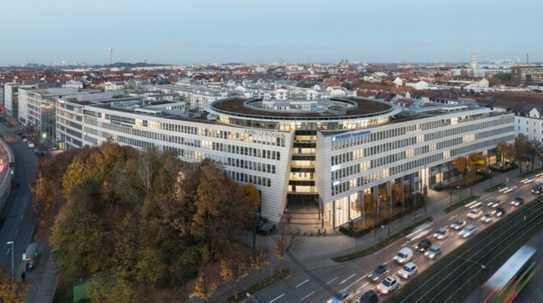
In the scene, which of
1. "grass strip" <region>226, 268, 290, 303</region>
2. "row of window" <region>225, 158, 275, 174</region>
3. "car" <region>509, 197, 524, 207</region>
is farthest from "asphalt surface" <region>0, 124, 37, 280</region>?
"car" <region>509, 197, 524, 207</region>

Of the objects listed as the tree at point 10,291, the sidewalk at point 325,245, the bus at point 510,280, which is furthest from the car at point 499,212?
the tree at point 10,291

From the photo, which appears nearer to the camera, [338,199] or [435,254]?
[435,254]

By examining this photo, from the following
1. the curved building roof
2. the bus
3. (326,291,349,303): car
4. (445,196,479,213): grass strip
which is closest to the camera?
the bus

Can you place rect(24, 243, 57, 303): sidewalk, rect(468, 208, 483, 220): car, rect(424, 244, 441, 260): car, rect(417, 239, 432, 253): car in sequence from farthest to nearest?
1. rect(468, 208, 483, 220): car
2. rect(417, 239, 432, 253): car
3. rect(424, 244, 441, 260): car
4. rect(24, 243, 57, 303): sidewalk

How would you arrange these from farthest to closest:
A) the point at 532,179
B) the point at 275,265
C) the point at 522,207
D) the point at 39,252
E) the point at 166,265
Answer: the point at 532,179
the point at 522,207
the point at 39,252
the point at 275,265
the point at 166,265

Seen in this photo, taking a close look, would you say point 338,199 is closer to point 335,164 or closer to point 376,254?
point 335,164

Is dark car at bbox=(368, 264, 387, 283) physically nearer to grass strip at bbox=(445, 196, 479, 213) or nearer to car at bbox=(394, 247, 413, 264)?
car at bbox=(394, 247, 413, 264)

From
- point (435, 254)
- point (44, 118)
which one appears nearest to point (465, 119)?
point (435, 254)

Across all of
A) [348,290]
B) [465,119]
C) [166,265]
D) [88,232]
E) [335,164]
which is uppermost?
[465,119]
